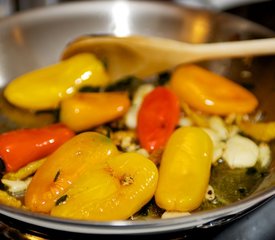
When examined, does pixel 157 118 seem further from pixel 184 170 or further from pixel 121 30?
pixel 121 30

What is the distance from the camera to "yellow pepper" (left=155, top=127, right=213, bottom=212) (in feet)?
2.54

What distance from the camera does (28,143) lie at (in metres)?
0.90

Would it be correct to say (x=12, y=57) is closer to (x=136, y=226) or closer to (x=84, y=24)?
(x=84, y=24)

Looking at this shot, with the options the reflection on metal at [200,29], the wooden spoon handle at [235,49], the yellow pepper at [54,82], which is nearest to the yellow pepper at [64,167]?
the yellow pepper at [54,82]

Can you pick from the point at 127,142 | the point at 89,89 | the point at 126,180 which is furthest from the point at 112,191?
the point at 89,89

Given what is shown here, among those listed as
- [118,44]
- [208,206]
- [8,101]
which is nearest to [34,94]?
[8,101]

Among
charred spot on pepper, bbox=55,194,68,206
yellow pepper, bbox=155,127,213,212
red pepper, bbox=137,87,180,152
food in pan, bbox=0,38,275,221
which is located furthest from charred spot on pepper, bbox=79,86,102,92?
charred spot on pepper, bbox=55,194,68,206

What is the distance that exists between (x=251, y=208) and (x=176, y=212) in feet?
0.36

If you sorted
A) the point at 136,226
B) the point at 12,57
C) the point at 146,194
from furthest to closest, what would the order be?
the point at 12,57
the point at 146,194
the point at 136,226

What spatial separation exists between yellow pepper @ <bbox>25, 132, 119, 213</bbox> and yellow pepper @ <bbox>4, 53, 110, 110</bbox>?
0.60 ft

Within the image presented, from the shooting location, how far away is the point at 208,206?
82 centimetres

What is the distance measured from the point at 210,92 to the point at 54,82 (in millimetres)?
304

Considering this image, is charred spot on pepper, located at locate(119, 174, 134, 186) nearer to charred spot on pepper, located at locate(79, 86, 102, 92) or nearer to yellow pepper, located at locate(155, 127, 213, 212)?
yellow pepper, located at locate(155, 127, 213, 212)

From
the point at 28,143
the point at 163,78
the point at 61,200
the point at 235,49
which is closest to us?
the point at 61,200
